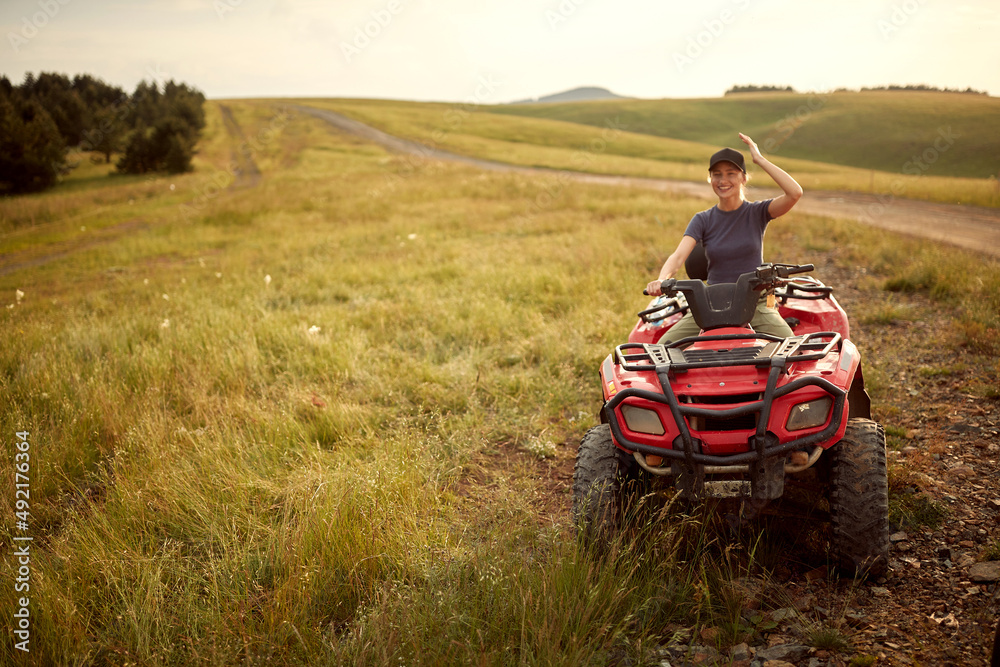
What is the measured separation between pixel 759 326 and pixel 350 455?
2948mm

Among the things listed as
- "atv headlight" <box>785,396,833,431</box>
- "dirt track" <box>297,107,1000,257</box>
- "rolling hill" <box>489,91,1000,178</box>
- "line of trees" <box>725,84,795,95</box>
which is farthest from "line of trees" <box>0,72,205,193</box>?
"line of trees" <box>725,84,795,95</box>

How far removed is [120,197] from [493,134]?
128 feet

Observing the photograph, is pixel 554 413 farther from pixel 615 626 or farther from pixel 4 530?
pixel 4 530

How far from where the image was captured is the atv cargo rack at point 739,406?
8.21 ft

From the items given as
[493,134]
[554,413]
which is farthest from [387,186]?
[493,134]

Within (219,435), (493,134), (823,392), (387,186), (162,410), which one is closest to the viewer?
(823,392)

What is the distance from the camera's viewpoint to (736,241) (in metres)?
4.02

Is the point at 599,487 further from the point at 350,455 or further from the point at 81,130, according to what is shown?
the point at 81,130

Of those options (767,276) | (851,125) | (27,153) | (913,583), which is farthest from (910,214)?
(851,125)

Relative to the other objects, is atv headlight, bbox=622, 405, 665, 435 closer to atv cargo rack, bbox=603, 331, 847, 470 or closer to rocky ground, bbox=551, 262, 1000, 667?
atv cargo rack, bbox=603, 331, 847, 470

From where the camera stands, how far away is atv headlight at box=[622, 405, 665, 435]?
2678mm

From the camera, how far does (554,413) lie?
199 inches

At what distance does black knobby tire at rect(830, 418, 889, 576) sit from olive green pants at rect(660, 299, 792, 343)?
989 mm

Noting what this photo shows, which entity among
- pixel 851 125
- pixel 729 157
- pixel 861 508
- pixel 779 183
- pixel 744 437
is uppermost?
pixel 851 125
